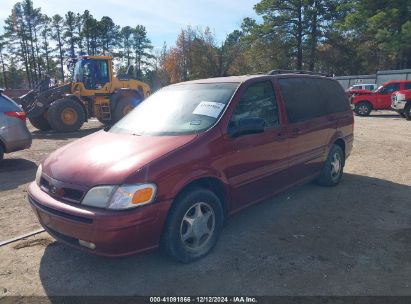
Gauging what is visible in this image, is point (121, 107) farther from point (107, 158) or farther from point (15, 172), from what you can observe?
point (107, 158)

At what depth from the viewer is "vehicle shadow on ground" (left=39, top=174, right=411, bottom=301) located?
2.98 metres

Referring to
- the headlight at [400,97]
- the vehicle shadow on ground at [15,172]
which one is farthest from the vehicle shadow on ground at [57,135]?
the headlight at [400,97]

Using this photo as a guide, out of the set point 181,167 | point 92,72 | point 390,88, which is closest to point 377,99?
point 390,88

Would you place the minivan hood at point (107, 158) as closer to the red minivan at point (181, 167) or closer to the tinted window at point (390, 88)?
the red minivan at point (181, 167)

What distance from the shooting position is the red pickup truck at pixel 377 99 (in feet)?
60.1

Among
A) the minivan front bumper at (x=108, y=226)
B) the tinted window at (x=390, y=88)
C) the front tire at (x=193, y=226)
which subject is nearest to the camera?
the minivan front bumper at (x=108, y=226)

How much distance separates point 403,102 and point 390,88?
238cm

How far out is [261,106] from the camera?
163 inches

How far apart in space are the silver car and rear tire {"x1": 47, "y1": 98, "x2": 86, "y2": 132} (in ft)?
18.7

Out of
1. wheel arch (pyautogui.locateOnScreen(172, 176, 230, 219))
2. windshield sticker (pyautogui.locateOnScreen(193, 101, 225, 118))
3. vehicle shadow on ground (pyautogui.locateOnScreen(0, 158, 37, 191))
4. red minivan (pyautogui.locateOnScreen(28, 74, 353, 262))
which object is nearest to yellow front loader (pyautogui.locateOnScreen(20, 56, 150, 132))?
vehicle shadow on ground (pyautogui.locateOnScreen(0, 158, 37, 191))

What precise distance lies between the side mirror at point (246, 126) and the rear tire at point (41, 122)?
1189 centimetres

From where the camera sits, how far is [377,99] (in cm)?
1881

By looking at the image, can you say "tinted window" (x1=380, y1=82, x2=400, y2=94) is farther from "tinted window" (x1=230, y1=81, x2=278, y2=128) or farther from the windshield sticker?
the windshield sticker

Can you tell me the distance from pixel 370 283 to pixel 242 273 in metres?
1.11
